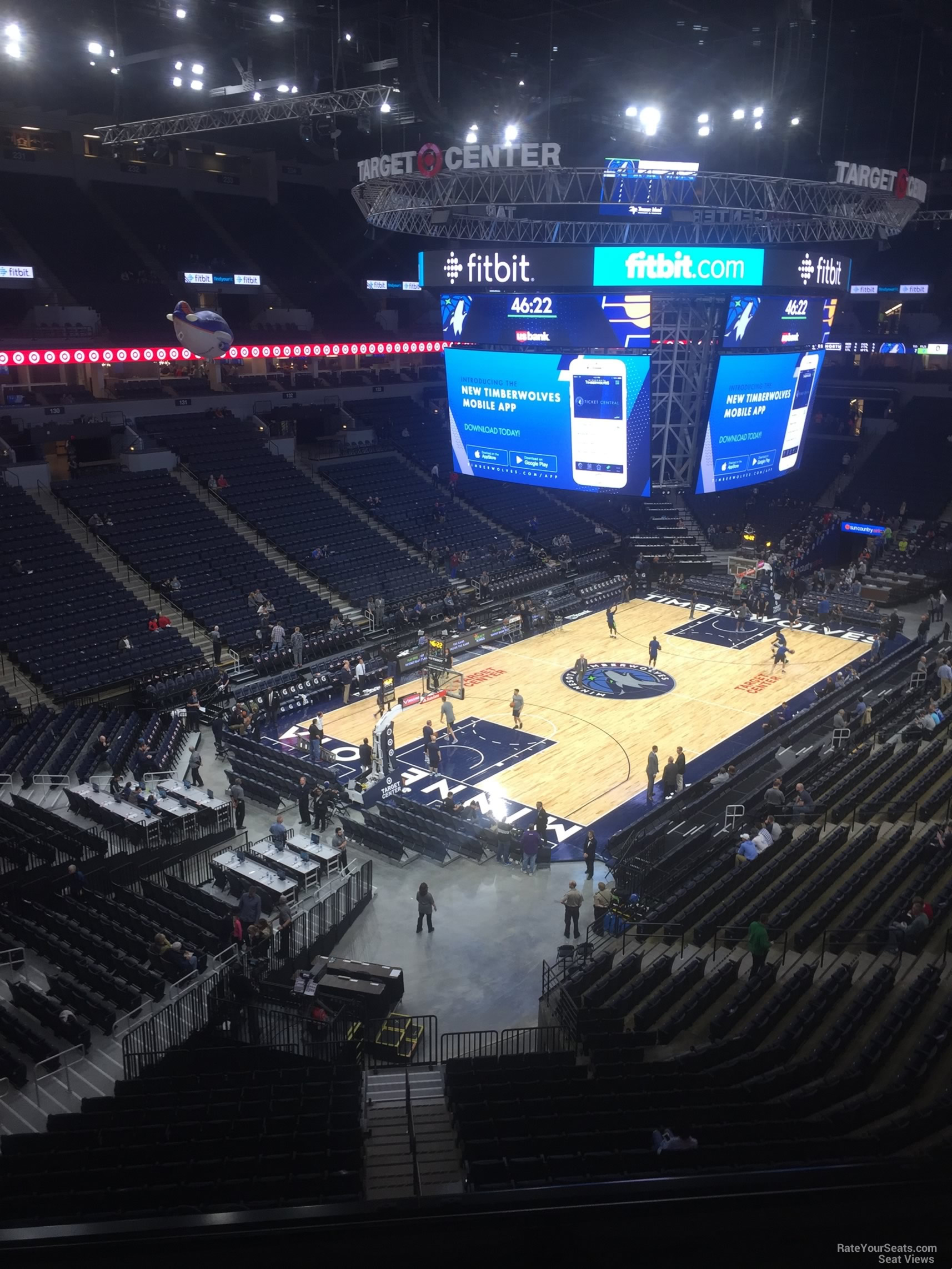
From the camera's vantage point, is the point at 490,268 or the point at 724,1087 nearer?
the point at 724,1087

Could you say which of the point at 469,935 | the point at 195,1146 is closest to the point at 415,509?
the point at 469,935

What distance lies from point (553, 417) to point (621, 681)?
9.15m

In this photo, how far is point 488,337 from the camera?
21469mm

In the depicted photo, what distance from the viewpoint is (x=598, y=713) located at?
25.6 m

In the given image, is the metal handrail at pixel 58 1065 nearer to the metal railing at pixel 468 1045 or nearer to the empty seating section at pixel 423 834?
the metal railing at pixel 468 1045

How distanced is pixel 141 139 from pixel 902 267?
117 ft

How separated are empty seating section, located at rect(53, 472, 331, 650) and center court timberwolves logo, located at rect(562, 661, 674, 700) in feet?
Result: 26.7

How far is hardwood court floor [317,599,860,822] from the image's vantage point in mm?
21516

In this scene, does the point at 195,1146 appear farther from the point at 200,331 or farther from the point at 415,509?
the point at 415,509

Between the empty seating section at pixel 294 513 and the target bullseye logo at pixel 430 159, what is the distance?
1570 centimetres

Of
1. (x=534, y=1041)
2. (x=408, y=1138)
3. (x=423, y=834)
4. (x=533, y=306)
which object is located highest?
(x=533, y=306)

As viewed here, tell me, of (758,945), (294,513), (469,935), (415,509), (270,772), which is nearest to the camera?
(758,945)

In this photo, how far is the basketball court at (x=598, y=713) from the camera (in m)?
21.1

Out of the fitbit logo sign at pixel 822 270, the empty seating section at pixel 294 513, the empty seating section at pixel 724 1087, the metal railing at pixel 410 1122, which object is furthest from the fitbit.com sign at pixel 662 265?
the empty seating section at pixel 294 513
